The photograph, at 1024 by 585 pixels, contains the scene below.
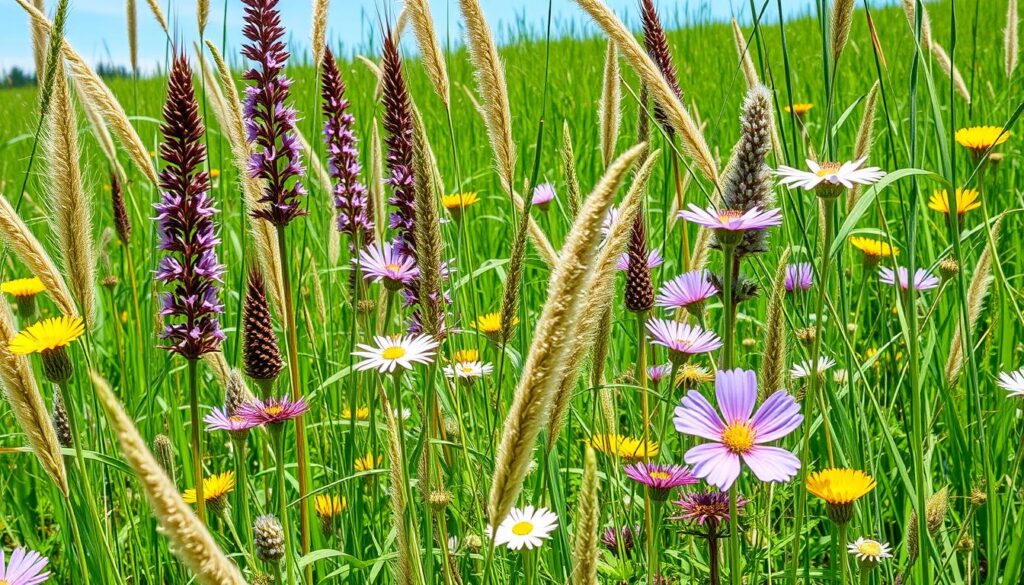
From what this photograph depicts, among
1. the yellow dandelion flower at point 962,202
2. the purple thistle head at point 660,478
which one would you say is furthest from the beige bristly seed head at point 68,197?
the yellow dandelion flower at point 962,202

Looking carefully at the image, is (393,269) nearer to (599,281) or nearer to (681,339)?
(681,339)

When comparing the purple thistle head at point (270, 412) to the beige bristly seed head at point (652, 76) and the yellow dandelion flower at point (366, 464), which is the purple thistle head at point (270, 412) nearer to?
the yellow dandelion flower at point (366, 464)

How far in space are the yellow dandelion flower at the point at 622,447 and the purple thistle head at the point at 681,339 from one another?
0.19m

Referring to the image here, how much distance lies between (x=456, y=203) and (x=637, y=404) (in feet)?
2.57

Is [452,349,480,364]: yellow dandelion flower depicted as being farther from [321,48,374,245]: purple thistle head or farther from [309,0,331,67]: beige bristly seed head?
[309,0,331,67]: beige bristly seed head

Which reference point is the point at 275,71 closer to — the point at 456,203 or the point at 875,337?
the point at 456,203

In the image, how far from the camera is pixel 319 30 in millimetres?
1724

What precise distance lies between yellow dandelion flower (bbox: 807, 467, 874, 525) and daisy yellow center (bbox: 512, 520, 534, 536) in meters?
0.45

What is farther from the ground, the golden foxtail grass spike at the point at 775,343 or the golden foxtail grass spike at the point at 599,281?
the golden foxtail grass spike at the point at 599,281

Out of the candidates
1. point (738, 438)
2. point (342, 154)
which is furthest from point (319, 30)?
point (738, 438)

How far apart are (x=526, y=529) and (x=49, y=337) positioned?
82 centimetres

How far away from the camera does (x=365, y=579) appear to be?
1669mm

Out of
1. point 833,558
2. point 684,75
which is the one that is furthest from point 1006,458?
point 684,75

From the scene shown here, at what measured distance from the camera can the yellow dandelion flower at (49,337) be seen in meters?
1.27
